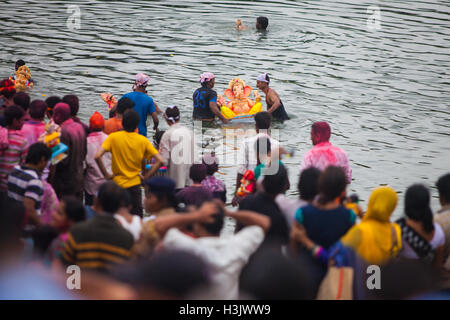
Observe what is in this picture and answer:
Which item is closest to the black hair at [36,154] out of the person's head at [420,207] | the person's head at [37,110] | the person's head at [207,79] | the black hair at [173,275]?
the person's head at [37,110]

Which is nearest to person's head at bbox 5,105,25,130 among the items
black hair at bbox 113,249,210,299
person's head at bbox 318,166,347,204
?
person's head at bbox 318,166,347,204

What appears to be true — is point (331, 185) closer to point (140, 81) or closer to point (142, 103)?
point (142, 103)

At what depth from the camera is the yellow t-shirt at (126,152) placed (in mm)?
8258

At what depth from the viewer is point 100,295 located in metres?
4.22

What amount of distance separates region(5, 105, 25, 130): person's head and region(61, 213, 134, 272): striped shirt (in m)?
3.37

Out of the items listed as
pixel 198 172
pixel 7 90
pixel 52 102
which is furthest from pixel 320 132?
→ pixel 7 90

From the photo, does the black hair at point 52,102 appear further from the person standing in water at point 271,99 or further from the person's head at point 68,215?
the person standing in water at point 271,99

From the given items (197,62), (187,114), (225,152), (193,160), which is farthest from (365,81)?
(193,160)

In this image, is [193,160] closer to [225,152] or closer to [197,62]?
[225,152]

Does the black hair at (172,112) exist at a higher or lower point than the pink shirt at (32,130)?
higher

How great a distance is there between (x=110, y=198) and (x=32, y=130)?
3119 mm

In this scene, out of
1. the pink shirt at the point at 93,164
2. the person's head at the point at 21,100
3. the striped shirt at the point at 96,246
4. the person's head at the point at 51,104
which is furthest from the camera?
the person's head at the point at 51,104

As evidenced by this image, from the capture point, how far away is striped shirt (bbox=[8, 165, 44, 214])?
22.7 ft

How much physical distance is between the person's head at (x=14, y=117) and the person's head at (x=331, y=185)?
4.18 meters
